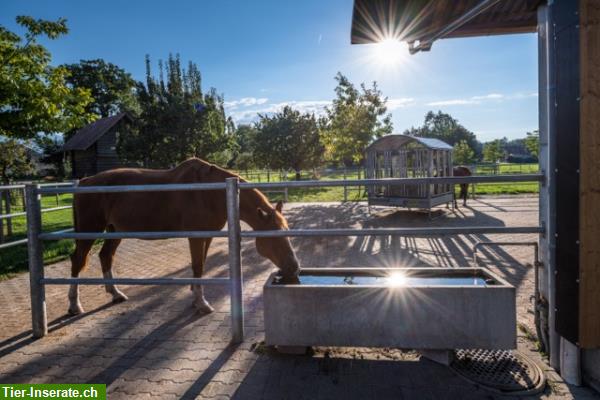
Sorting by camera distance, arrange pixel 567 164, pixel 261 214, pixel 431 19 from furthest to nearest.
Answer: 1. pixel 431 19
2. pixel 261 214
3. pixel 567 164

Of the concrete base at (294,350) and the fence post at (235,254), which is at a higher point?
the fence post at (235,254)

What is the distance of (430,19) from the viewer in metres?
3.87

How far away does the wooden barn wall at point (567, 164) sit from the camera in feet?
7.22

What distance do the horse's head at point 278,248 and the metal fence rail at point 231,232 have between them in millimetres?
335

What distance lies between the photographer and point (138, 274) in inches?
231

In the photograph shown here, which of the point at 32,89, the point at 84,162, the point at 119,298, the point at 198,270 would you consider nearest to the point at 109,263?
the point at 119,298

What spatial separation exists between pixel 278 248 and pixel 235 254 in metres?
0.45

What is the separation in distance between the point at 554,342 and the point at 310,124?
2930cm

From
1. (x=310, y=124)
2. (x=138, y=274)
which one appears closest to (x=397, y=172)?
(x=138, y=274)

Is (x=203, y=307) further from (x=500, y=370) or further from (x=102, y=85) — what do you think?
(x=102, y=85)

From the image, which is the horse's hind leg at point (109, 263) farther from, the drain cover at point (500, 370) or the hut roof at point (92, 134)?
the hut roof at point (92, 134)

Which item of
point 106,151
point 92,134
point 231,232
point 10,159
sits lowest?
point 231,232

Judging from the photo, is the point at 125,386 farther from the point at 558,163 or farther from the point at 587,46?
the point at 587,46

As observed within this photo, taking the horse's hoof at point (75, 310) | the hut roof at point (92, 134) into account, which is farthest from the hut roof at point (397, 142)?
the hut roof at point (92, 134)
